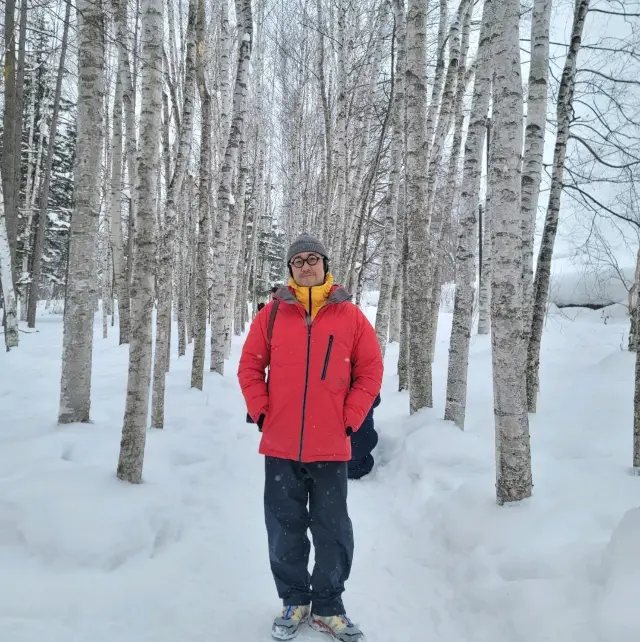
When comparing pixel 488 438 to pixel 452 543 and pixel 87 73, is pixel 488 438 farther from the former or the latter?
pixel 87 73

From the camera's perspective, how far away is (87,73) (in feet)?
12.8

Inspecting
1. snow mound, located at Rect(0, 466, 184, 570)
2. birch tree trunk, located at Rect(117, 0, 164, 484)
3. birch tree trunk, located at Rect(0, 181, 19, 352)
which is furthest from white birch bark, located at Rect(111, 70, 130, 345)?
snow mound, located at Rect(0, 466, 184, 570)

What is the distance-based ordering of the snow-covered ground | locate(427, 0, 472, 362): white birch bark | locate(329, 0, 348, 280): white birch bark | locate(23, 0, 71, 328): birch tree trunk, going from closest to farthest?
the snow-covered ground < locate(427, 0, 472, 362): white birch bark < locate(329, 0, 348, 280): white birch bark < locate(23, 0, 71, 328): birch tree trunk

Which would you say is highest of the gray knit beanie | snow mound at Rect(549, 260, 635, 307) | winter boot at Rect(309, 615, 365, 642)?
snow mound at Rect(549, 260, 635, 307)

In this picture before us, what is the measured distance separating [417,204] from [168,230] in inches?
116

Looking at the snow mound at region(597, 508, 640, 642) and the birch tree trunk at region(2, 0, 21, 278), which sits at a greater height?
the birch tree trunk at region(2, 0, 21, 278)

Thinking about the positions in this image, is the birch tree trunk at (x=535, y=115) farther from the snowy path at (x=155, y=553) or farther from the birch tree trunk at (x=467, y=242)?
the snowy path at (x=155, y=553)

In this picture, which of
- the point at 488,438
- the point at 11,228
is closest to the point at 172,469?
the point at 488,438

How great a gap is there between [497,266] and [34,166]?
75.8 feet

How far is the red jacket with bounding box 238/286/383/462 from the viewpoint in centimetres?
234

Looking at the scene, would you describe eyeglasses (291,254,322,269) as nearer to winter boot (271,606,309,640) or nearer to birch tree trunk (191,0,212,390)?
winter boot (271,606,309,640)

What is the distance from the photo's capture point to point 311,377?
237 cm

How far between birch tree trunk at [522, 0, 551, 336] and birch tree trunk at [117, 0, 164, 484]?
142 inches

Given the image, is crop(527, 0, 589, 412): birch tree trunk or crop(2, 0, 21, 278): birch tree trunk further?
crop(2, 0, 21, 278): birch tree trunk
